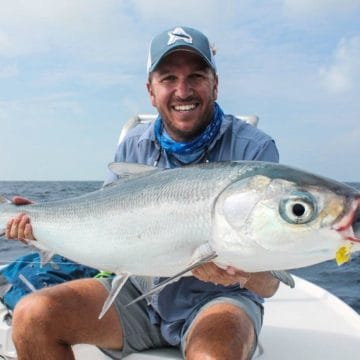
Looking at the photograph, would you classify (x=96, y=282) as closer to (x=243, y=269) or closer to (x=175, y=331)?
(x=175, y=331)

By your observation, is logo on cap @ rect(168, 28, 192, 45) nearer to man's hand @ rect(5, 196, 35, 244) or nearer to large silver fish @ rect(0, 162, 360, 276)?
large silver fish @ rect(0, 162, 360, 276)

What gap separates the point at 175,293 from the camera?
3.38m

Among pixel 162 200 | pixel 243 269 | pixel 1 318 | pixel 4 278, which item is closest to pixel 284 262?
pixel 243 269

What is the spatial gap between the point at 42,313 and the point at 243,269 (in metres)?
1.30

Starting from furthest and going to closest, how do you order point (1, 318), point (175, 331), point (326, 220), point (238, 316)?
point (1, 318) < point (175, 331) < point (238, 316) < point (326, 220)

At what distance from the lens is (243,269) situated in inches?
97.2

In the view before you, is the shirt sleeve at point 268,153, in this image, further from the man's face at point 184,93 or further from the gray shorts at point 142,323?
the gray shorts at point 142,323

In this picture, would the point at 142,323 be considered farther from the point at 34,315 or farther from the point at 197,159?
the point at 197,159

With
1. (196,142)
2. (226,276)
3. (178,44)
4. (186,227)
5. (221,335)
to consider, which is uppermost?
(178,44)

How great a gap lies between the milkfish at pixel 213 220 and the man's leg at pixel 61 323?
34 cm

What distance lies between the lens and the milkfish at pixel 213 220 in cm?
219

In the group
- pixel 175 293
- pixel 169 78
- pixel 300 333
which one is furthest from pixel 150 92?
pixel 300 333

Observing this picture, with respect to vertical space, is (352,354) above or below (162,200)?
below

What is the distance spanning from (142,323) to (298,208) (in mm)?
1619
